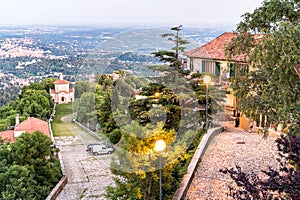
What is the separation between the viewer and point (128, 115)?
15148 millimetres

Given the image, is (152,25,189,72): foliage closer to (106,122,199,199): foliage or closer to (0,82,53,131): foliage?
(106,122,199,199): foliage

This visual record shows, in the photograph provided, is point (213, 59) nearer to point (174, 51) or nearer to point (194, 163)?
point (174, 51)

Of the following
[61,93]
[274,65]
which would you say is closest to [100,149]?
[274,65]

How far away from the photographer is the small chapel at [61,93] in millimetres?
55656

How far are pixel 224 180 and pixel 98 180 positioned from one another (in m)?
8.86

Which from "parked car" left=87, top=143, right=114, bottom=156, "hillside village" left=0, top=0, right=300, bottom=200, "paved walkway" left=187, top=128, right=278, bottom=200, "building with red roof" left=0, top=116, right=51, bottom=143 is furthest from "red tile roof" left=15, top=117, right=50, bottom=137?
"paved walkway" left=187, top=128, right=278, bottom=200

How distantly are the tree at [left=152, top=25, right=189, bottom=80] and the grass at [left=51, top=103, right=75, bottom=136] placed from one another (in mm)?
18431

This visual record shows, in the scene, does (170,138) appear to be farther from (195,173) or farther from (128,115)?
(128,115)

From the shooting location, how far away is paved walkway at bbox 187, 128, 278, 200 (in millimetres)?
10094

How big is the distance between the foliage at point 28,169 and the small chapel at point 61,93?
35.4 meters

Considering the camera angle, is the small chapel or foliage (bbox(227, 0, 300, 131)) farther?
the small chapel

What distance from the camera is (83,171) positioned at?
20172mm

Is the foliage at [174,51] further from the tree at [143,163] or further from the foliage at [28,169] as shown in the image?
the foliage at [28,169]

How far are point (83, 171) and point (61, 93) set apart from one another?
122 feet
